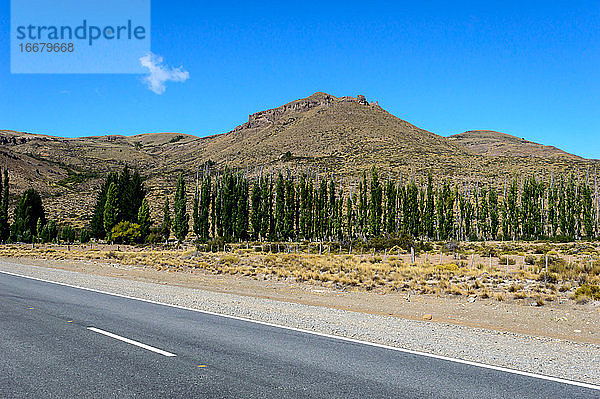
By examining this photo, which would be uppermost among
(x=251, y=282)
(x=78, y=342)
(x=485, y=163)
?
(x=485, y=163)

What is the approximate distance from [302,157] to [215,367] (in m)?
105

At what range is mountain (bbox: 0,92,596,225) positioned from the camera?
314ft

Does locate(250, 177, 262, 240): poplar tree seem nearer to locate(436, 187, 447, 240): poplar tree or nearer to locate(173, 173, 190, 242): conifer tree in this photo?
locate(173, 173, 190, 242): conifer tree

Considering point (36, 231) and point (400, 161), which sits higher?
point (400, 161)

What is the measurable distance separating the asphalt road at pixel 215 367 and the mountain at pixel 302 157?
79.7 meters

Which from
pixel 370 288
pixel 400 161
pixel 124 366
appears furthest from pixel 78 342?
pixel 400 161

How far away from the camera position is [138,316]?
10.9 meters

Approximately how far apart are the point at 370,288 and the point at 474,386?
15.4 meters

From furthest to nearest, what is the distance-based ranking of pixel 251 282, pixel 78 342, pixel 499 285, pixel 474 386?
pixel 251 282
pixel 499 285
pixel 78 342
pixel 474 386

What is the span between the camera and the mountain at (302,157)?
95562mm

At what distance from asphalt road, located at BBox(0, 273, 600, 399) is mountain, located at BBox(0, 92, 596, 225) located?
79.7 m

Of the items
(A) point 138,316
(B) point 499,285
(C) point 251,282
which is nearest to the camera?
(A) point 138,316

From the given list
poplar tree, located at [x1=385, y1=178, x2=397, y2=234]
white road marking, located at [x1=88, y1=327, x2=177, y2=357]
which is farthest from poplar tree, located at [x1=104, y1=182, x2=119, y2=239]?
white road marking, located at [x1=88, y1=327, x2=177, y2=357]

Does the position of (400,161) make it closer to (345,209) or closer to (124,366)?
(345,209)
